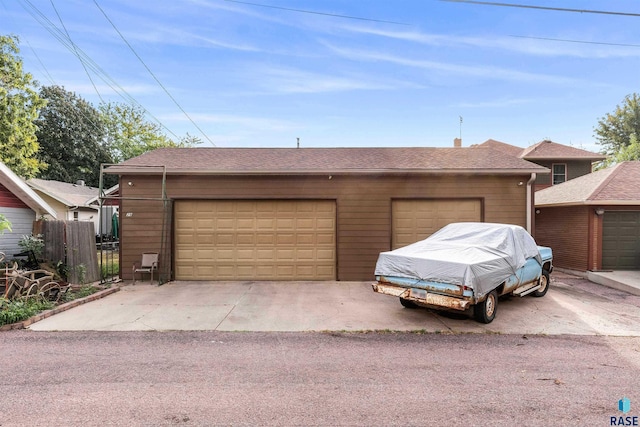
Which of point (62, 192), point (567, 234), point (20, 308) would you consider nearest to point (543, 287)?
point (567, 234)

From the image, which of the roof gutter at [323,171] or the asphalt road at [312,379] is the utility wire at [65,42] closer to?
the roof gutter at [323,171]

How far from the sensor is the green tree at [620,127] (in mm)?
30812

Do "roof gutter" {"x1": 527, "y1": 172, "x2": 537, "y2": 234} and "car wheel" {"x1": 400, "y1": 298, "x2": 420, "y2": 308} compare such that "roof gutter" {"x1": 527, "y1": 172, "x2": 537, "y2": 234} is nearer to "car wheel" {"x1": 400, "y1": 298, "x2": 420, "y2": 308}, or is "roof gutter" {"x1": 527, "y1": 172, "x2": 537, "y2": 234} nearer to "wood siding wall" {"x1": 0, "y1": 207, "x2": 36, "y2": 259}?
"car wheel" {"x1": 400, "y1": 298, "x2": 420, "y2": 308}

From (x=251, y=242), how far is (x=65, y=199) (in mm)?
16321

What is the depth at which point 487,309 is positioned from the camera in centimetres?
544

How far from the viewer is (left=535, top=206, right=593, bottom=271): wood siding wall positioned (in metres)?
10.2

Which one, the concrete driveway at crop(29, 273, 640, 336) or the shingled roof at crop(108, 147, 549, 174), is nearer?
the concrete driveway at crop(29, 273, 640, 336)

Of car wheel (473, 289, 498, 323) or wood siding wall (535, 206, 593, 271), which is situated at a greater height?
wood siding wall (535, 206, 593, 271)

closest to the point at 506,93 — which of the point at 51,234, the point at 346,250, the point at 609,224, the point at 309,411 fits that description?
the point at 609,224

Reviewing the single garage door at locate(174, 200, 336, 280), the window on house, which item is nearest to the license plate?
the single garage door at locate(174, 200, 336, 280)

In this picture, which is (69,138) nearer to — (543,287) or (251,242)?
(251,242)

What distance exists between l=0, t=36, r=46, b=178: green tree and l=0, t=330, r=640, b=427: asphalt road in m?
14.5

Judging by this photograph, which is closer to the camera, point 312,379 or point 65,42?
point 312,379

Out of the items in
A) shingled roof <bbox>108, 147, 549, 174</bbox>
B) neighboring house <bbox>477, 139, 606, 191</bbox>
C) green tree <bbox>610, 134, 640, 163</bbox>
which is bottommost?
shingled roof <bbox>108, 147, 549, 174</bbox>
